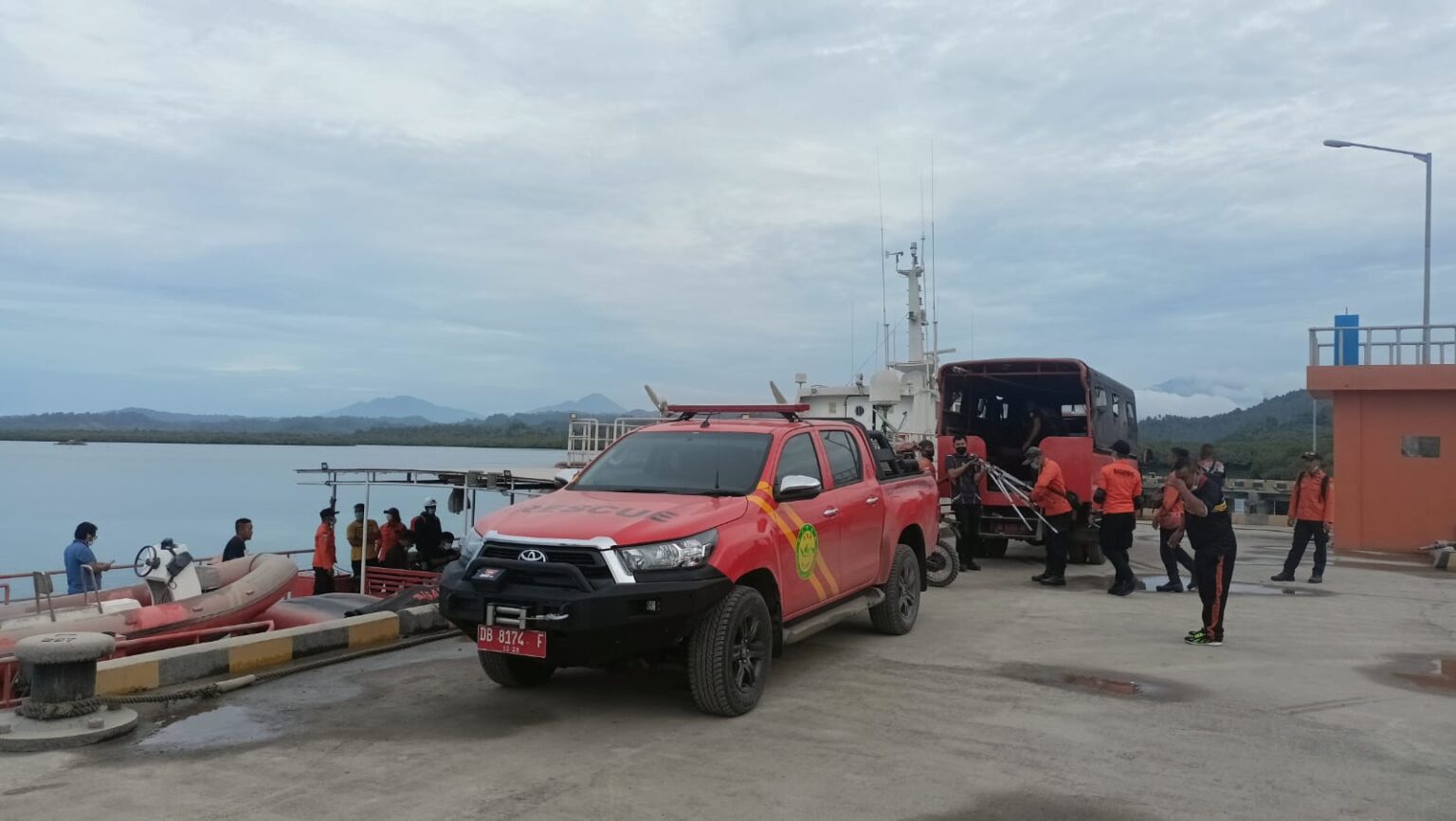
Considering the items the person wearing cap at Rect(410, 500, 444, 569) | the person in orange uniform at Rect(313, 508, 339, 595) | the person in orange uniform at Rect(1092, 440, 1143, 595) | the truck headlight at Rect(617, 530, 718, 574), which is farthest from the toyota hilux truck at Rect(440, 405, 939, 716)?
the person in orange uniform at Rect(313, 508, 339, 595)

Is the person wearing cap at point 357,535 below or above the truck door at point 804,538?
below

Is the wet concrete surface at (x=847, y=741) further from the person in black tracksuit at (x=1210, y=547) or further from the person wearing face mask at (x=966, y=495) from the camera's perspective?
the person wearing face mask at (x=966, y=495)

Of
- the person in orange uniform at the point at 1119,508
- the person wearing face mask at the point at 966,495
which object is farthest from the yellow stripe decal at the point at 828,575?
the person wearing face mask at the point at 966,495

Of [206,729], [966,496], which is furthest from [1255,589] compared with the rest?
[206,729]

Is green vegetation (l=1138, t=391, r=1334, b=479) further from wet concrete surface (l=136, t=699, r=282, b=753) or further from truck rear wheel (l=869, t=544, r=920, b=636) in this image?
wet concrete surface (l=136, t=699, r=282, b=753)

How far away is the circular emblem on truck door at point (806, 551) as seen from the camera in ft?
23.1

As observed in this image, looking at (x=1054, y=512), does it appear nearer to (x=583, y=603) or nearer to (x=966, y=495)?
(x=966, y=495)

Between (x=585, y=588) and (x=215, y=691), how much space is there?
289cm

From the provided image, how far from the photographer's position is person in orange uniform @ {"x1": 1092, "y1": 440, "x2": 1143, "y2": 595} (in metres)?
11.7

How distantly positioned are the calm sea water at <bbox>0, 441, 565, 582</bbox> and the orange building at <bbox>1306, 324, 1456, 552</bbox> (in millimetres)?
13966

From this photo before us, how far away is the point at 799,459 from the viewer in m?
7.57

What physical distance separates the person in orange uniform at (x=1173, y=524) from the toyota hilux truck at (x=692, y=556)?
2.77 metres

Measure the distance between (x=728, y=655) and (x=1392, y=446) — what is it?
15905 millimetres

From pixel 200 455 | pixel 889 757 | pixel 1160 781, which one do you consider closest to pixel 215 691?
pixel 889 757
